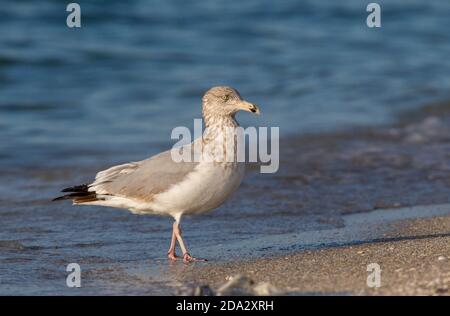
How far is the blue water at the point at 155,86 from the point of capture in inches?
316

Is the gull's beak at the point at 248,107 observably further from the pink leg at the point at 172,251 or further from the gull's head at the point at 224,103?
the pink leg at the point at 172,251

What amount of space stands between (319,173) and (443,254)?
407 cm

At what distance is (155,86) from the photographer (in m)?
15.4

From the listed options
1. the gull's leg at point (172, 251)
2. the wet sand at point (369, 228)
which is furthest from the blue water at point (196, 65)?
the gull's leg at point (172, 251)

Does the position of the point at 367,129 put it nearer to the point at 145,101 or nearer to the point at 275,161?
the point at 275,161

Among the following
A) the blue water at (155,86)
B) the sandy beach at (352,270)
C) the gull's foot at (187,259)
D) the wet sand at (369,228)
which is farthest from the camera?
the blue water at (155,86)

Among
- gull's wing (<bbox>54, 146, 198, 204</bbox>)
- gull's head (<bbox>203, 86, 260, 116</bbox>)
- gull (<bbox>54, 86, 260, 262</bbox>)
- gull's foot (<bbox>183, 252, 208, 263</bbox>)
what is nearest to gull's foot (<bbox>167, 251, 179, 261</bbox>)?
gull (<bbox>54, 86, 260, 262</bbox>)

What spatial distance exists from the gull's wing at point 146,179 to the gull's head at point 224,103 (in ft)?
1.65

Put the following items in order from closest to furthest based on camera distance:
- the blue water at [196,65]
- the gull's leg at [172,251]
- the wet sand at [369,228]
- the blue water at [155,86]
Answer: the wet sand at [369,228], the gull's leg at [172,251], the blue water at [155,86], the blue water at [196,65]

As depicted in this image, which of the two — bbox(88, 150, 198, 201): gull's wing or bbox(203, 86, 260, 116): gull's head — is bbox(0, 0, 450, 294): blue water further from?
bbox(203, 86, 260, 116): gull's head

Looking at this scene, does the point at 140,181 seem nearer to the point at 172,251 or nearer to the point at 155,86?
the point at 172,251

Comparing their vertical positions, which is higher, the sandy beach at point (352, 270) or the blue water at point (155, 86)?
the blue water at point (155, 86)

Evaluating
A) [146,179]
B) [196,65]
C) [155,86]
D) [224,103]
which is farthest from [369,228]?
[196,65]

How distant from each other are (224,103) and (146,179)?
33.6 inches
